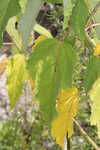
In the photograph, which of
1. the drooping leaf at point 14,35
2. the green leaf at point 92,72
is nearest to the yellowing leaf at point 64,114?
the green leaf at point 92,72

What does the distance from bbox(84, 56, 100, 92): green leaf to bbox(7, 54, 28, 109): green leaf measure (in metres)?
0.12

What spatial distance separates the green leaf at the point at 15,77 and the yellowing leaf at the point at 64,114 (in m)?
0.07

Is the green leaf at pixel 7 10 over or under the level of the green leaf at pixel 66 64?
over

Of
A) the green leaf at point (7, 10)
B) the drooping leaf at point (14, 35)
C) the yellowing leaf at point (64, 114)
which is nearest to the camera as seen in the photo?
the green leaf at point (7, 10)

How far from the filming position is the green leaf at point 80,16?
41 cm

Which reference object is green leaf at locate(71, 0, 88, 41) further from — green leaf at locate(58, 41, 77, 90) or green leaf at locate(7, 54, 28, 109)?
green leaf at locate(7, 54, 28, 109)

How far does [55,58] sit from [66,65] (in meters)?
0.02

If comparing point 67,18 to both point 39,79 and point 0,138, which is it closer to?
point 39,79

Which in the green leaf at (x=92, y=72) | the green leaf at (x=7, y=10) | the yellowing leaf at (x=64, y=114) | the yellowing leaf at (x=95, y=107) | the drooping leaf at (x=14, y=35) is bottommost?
the yellowing leaf at (x=64, y=114)

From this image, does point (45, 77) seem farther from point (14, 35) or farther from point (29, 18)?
point (14, 35)

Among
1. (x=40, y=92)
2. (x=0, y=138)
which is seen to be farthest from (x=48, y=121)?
(x=0, y=138)

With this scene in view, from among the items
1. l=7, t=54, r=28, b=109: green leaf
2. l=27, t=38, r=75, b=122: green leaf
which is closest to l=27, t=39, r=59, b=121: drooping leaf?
l=27, t=38, r=75, b=122: green leaf

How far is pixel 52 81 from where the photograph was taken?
0.46 metres

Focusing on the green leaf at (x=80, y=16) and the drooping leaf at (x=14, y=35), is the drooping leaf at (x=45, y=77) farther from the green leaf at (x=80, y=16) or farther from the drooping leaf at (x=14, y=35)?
the drooping leaf at (x=14, y=35)
